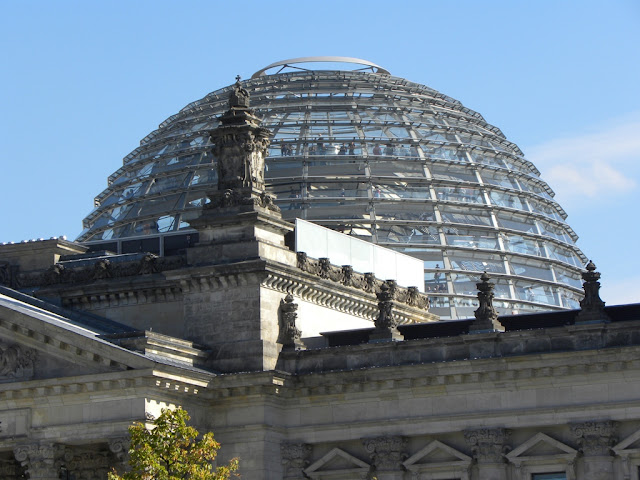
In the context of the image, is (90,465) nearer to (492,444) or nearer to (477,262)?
(492,444)

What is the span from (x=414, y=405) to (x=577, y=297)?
4372cm

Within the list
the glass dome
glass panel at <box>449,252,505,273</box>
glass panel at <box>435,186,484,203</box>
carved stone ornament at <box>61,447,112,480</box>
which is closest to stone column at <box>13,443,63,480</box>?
carved stone ornament at <box>61,447,112,480</box>

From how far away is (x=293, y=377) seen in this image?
188 ft

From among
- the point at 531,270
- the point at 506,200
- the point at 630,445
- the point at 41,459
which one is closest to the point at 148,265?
the point at 41,459

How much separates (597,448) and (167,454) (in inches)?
566

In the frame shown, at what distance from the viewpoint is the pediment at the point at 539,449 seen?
53.3 metres

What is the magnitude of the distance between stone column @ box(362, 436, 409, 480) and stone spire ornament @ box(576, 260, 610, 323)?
7633 mm

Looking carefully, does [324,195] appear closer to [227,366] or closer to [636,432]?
[227,366]

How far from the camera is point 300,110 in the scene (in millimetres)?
95750

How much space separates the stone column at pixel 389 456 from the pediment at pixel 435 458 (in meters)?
0.30

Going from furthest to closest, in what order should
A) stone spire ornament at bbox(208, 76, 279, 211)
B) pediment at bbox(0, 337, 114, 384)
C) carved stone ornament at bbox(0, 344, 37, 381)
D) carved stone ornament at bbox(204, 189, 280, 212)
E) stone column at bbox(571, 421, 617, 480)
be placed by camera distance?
1. stone spire ornament at bbox(208, 76, 279, 211)
2. carved stone ornament at bbox(204, 189, 280, 212)
3. carved stone ornament at bbox(0, 344, 37, 381)
4. pediment at bbox(0, 337, 114, 384)
5. stone column at bbox(571, 421, 617, 480)

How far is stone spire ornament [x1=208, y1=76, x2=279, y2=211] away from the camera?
195ft

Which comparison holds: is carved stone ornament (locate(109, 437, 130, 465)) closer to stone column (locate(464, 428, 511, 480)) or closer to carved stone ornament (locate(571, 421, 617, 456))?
stone column (locate(464, 428, 511, 480))

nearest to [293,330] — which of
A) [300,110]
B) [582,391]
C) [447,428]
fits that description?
[447,428]
